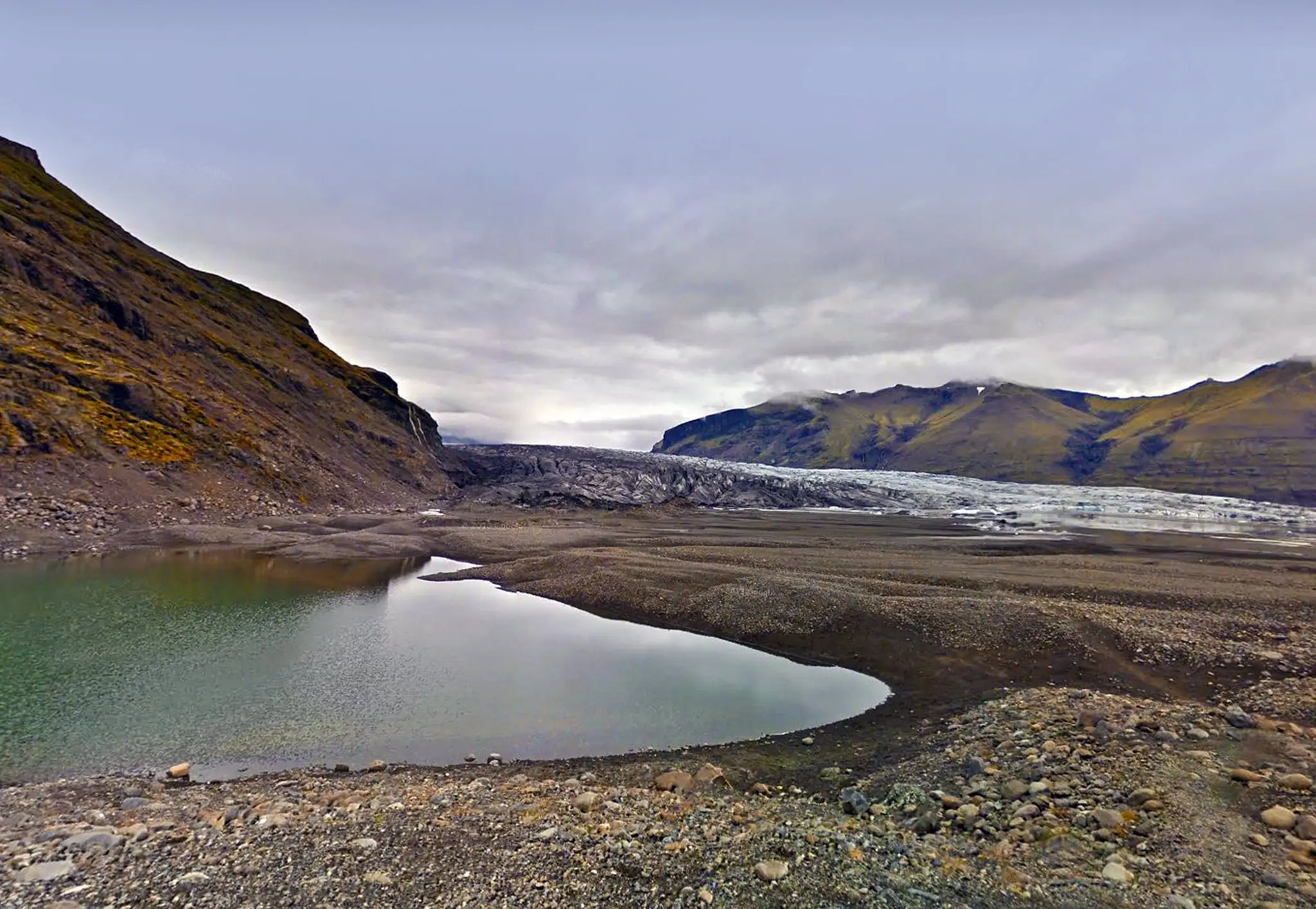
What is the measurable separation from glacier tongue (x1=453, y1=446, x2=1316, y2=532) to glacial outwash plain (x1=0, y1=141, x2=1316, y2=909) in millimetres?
34352

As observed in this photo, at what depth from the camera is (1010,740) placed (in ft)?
47.3

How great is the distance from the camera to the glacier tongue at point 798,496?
104125 mm

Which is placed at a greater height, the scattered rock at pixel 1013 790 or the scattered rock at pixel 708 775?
the scattered rock at pixel 1013 790

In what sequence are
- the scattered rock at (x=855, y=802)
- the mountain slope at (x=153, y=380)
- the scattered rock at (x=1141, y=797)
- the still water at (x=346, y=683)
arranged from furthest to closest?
the mountain slope at (x=153, y=380) → the still water at (x=346, y=683) → the scattered rock at (x=855, y=802) → the scattered rock at (x=1141, y=797)

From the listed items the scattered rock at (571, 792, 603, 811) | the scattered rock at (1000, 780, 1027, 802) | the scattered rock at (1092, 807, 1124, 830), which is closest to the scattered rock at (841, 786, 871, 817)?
the scattered rock at (1000, 780, 1027, 802)

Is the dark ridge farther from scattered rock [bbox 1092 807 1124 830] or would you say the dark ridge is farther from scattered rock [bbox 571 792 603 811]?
scattered rock [bbox 1092 807 1124 830]

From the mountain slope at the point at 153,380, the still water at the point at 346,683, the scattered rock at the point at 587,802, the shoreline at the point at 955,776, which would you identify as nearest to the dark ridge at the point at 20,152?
the mountain slope at the point at 153,380

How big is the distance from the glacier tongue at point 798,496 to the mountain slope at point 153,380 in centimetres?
1937

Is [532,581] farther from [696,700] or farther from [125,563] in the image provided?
[125,563]

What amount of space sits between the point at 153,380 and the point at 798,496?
108 meters

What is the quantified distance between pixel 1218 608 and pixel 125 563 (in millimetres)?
62709

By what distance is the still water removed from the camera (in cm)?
1566

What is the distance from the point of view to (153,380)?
224 ft

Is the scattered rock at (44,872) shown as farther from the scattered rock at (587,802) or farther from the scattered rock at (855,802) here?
the scattered rock at (855,802)
